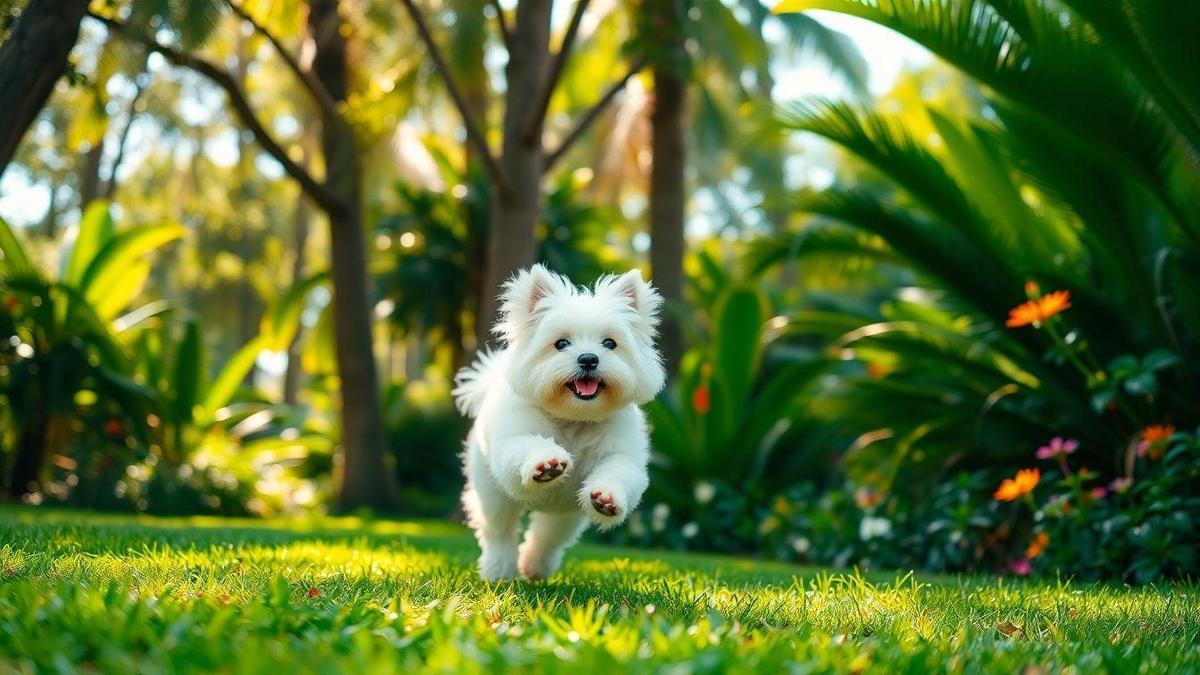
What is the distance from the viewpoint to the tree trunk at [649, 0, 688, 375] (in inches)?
529

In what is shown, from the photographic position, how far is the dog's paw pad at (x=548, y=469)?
13.3 ft

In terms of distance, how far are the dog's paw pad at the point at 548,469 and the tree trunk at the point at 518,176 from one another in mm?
6333

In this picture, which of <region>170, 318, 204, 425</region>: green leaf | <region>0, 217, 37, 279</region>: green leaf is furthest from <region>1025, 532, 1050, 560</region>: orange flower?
<region>0, 217, 37, 279</region>: green leaf

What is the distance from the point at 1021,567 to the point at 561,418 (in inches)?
139

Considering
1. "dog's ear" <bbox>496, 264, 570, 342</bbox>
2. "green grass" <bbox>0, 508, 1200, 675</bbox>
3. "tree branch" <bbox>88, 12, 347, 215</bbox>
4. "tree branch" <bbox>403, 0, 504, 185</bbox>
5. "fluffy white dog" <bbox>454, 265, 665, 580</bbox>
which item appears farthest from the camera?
"tree branch" <bbox>403, 0, 504, 185</bbox>

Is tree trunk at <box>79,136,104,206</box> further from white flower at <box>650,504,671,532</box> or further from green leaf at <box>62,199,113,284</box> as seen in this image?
white flower at <box>650,504,671,532</box>

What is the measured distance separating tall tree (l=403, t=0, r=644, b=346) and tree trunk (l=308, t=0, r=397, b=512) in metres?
2.95

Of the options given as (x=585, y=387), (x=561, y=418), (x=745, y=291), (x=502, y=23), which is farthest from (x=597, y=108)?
(x=585, y=387)

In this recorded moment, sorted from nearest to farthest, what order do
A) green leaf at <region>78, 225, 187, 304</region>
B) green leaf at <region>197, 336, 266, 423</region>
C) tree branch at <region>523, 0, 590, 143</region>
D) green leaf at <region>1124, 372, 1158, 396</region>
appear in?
green leaf at <region>1124, 372, 1158, 396</region>
tree branch at <region>523, 0, 590, 143</region>
green leaf at <region>78, 225, 187, 304</region>
green leaf at <region>197, 336, 266, 423</region>

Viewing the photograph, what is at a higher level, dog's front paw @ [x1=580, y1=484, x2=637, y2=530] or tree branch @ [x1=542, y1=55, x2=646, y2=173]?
tree branch @ [x1=542, y1=55, x2=646, y2=173]

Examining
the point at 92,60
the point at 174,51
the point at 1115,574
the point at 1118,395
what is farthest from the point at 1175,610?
the point at 92,60

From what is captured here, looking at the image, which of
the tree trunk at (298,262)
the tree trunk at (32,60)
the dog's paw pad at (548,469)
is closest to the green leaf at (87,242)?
the tree trunk at (32,60)

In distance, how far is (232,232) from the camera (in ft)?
93.9

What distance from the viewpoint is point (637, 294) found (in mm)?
4848
